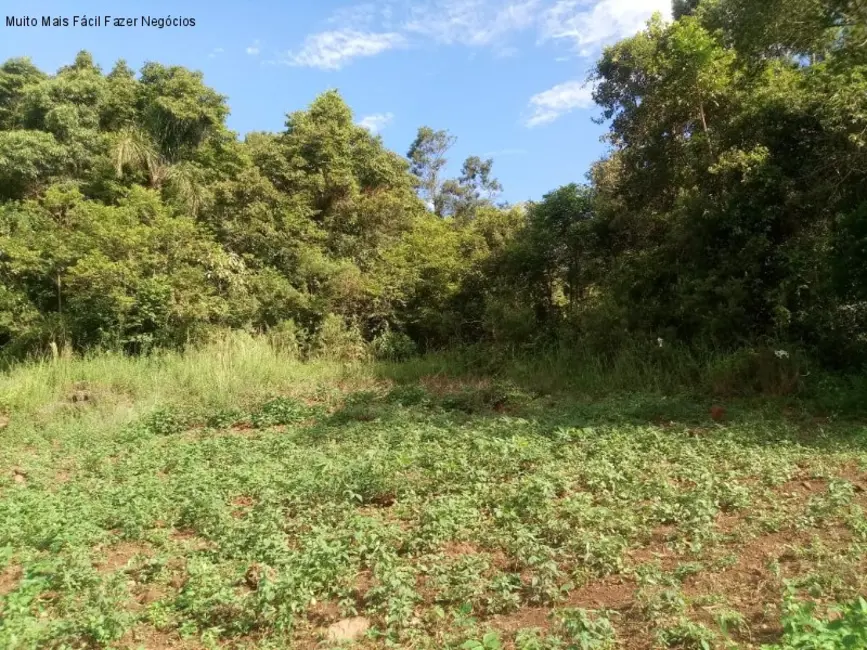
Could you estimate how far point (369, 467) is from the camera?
14.4 feet

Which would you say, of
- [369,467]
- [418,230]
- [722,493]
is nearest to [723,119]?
[418,230]

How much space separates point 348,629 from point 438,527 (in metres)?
0.91

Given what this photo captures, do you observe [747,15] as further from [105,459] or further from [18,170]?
[18,170]

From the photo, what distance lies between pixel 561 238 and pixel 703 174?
2620 mm

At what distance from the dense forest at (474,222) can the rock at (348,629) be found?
6427mm

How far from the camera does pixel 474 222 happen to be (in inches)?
504

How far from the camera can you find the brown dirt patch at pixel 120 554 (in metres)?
3.31

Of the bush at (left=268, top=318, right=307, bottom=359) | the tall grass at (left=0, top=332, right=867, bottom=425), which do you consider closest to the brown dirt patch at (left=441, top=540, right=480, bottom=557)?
the tall grass at (left=0, top=332, right=867, bottom=425)

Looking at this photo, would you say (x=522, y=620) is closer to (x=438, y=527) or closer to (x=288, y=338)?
(x=438, y=527)

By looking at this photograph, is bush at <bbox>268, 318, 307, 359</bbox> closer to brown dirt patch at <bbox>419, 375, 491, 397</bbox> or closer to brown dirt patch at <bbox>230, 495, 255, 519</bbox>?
brown dirt patch at <bbox>419, 375, 491, 397</bbox>

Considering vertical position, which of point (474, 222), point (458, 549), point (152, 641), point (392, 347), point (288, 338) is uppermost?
point (474, 222)

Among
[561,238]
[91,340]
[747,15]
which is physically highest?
[747,15]

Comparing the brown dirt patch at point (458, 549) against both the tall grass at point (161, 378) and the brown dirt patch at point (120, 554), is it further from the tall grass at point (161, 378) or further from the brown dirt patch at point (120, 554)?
the tall grass at point (161, 378)

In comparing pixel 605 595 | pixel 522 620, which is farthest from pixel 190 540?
pixel 605 595
